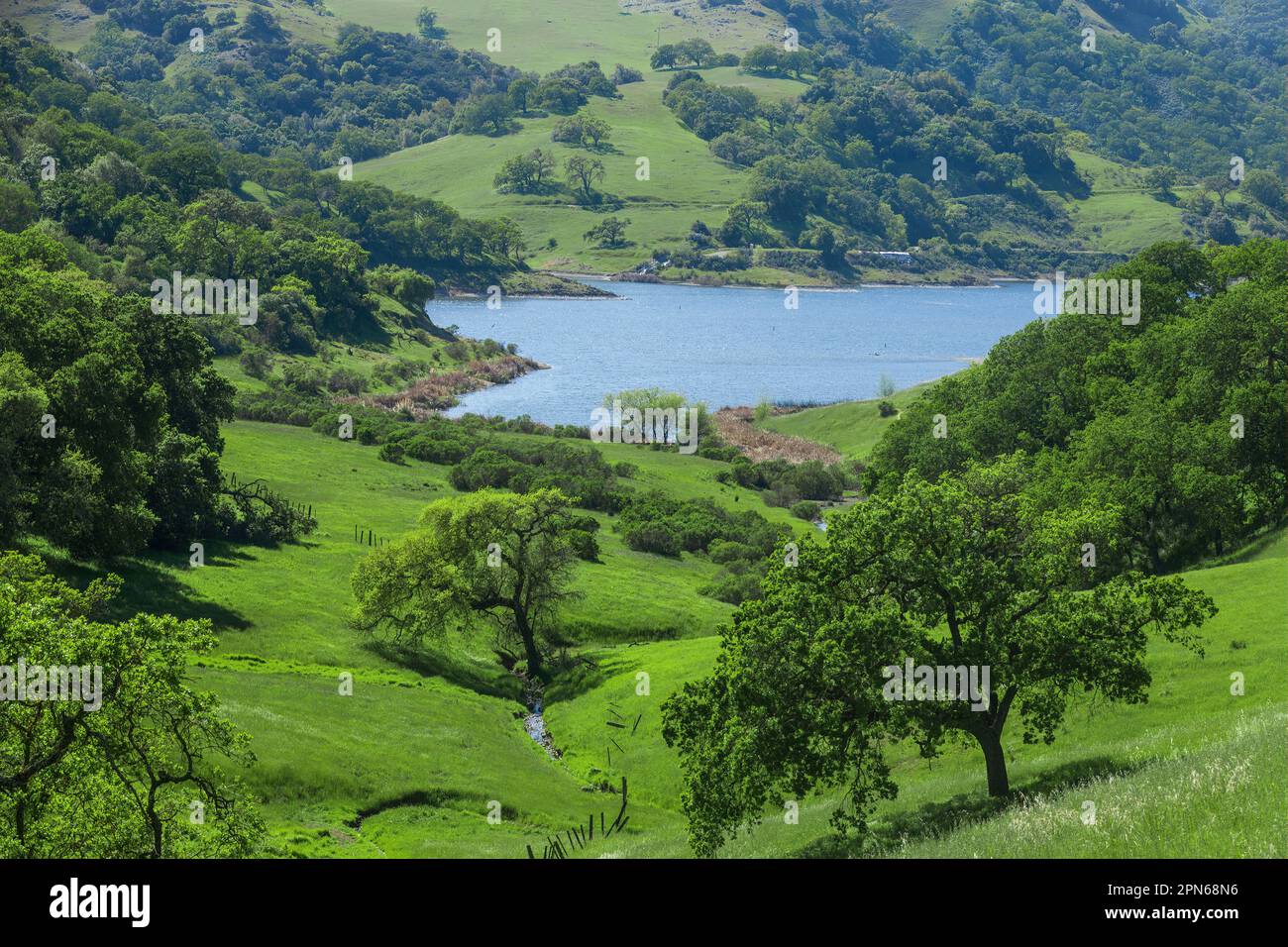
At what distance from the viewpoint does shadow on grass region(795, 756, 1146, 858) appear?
31.0 metres

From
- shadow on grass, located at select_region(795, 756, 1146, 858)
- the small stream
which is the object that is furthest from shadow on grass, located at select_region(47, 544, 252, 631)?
shadow on grass, located at select_region(795, 756, 1146, 858)

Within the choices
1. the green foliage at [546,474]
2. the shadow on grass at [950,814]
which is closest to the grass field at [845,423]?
the green foliage at [546,474]

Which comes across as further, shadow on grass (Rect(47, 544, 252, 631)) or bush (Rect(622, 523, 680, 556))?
bush (Rect(622, 523, 680, 556))

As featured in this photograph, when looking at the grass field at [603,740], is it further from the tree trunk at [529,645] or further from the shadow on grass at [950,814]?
the tree trunk at [529,645]

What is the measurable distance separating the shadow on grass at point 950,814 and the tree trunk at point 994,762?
1.03 feet

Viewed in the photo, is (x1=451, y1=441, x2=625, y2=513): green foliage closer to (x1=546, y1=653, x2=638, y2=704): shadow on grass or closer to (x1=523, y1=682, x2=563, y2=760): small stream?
(x1=546, y1=653, x2=638, y2=704): shadow on grass

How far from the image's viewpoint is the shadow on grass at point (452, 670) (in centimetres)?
7506

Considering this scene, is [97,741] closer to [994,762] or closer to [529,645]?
[994,762]

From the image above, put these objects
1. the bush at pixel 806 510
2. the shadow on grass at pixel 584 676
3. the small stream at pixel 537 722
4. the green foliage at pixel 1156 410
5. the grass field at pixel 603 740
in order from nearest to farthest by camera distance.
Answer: the grass field at pixel 603 740
the small stream at pixel 537 722
the green foliage at pixel 1156 410
the shadow on grass at pixel 584 676
the bush at pixel 806 510

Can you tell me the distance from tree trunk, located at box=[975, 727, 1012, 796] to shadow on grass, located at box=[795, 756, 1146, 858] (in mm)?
315

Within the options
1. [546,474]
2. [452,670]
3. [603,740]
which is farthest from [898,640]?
[546,474]

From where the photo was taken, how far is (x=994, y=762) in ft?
111

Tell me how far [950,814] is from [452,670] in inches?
1901
